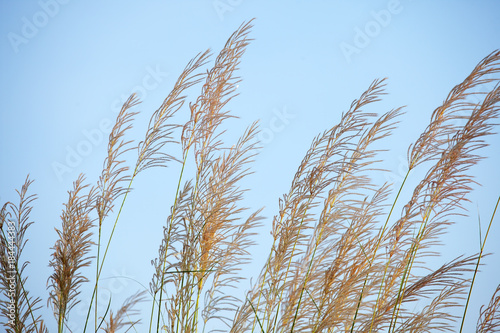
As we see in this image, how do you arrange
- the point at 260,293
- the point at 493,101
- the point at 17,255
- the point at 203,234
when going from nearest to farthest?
the point at 493,101
the point at 203,234
the point at 260,293
the point at 17,255

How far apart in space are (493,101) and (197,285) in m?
1.66

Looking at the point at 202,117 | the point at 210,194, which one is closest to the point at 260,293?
the point at 210,194

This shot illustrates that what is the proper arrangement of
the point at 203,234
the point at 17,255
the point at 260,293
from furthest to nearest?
the point at 17,255, the point at 260,293, the point at 203,234

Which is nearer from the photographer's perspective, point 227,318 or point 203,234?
point 203,234

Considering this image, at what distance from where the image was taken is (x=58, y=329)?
2.91 metres

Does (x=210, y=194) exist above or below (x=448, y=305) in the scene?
above

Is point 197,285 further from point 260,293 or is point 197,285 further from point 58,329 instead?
point 58,329

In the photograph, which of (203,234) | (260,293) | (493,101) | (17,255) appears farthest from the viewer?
(17,255)

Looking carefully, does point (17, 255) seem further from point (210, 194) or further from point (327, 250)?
point (327, 250)

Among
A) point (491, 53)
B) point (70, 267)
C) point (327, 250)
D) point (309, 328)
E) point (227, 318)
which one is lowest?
point (309, 328)

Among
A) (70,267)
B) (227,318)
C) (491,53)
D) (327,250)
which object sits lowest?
(227,318)

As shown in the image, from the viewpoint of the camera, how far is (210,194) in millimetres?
2609

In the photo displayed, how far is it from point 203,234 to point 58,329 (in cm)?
109

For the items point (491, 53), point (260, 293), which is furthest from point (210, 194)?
point (491, 53)
